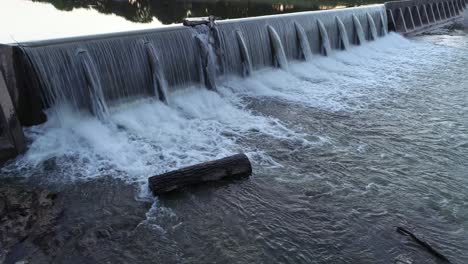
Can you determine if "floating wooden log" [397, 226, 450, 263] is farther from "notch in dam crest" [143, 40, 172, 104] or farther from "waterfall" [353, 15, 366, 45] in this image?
"waterfall" [353, 15, 366, 45]

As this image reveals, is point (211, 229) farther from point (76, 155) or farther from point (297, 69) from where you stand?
point (297, 69)

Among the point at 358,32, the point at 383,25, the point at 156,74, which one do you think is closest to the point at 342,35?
the point at 358,32

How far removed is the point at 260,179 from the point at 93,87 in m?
5.38

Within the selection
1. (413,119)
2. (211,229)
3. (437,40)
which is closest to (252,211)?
(211,229)

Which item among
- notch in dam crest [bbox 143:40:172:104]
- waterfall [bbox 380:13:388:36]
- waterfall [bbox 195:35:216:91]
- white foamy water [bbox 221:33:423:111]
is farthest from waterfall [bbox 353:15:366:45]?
→ notch in dam crest [bbox 143:40:172:104]

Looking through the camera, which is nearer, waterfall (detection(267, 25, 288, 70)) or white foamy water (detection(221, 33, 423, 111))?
white foamy water (detection(221, 33, 423, 111))

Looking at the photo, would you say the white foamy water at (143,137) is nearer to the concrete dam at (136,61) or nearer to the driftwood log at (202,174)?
the concrete dam at (136,61)

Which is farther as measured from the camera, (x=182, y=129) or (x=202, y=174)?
(x=182, y=129)

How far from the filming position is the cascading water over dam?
34.8 feet

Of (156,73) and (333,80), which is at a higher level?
(156,73)

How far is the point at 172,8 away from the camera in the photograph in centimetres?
3347

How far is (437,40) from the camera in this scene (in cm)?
2905

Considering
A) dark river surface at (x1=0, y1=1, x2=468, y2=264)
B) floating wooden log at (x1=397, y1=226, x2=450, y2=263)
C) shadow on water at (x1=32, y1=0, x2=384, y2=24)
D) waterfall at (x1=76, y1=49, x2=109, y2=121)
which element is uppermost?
shadow on water at (x1=32, y1=0, x2=384, y2=24)

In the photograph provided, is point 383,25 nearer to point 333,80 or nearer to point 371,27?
point 371,27
